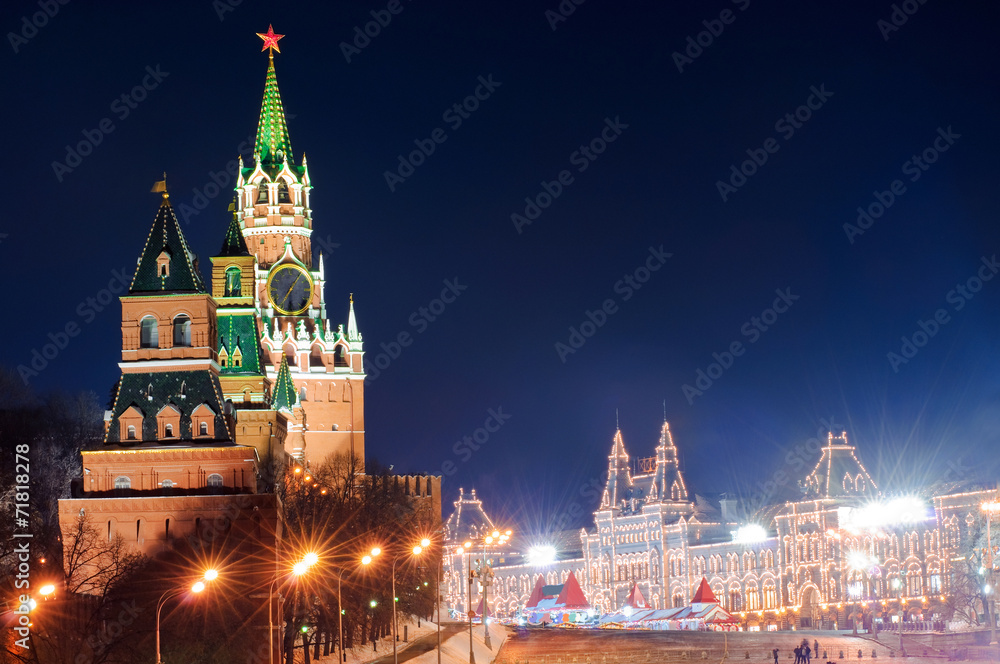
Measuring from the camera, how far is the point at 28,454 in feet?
360

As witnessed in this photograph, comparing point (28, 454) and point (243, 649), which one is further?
point (28, 454)

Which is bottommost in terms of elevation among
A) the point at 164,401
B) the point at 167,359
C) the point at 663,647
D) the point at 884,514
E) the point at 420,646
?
the point at 663,647

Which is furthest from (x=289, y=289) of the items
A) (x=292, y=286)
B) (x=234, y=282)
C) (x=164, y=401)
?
(x=164, y=401)

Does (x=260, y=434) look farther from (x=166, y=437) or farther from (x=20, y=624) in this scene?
(x=20, y=624)

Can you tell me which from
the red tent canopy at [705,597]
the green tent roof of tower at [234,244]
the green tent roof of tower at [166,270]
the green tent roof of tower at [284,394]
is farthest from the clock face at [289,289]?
the green tent roof of tower at [166,270]

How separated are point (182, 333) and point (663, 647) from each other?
3931 centimetres

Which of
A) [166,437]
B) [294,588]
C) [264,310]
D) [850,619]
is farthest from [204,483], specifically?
[850,619]

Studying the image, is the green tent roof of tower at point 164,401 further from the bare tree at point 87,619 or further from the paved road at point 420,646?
the paved road at point 420,646

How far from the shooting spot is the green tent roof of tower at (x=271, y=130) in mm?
178750

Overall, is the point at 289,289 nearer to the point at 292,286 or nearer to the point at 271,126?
the point at 292,286

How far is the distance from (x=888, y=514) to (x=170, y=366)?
4300 inches

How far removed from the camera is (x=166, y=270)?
94812 mm

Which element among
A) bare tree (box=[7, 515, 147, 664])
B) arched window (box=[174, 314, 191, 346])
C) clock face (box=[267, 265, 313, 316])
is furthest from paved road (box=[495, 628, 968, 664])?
clock face (box=[267, 265, 313, 316])

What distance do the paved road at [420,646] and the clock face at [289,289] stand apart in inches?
2353
